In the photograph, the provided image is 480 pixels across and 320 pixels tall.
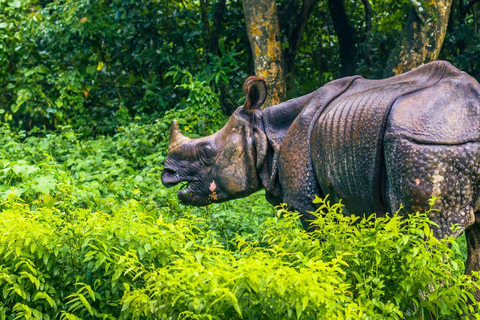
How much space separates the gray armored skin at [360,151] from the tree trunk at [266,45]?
274cm

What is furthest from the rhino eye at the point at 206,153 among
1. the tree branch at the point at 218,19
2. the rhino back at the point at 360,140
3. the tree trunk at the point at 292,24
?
the tree trunk at the point at 292,24

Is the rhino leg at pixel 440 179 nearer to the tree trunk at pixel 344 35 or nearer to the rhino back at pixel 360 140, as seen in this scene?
the rhino back at pixel 360 140

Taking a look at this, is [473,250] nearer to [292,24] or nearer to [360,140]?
[360,140]

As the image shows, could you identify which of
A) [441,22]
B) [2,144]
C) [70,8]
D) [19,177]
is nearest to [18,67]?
[70,8]

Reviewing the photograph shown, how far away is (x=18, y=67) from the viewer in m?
10.6

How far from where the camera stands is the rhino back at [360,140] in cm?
429

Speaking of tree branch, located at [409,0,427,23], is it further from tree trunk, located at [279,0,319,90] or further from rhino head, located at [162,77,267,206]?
tree trunk, located at [279,0,319,90]

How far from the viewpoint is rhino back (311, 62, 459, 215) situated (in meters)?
4.29

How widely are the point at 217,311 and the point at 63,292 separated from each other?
1.05m

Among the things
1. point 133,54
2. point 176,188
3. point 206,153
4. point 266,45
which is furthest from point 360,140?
point 133,54

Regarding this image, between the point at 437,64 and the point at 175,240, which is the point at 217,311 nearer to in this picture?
the point at 175,240

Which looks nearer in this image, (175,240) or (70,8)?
(175,240)

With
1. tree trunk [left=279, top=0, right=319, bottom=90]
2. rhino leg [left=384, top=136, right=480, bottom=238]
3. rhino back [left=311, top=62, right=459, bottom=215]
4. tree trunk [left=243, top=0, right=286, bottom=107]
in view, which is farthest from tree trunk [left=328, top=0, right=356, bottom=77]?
rhino leg [left=384, top=136, right=480, bottom=238]

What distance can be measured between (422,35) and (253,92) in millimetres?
2796
